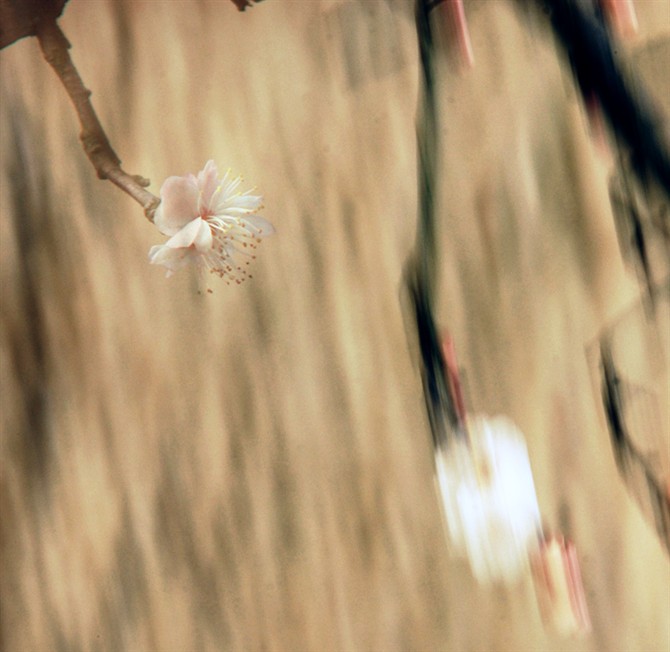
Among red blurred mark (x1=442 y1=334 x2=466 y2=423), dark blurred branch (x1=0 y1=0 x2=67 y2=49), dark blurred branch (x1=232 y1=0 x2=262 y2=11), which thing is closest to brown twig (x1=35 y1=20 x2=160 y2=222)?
dark blurred branch (x1=0 y1=0 x2=67 y2=49)

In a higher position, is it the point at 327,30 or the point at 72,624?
the point at 327,30

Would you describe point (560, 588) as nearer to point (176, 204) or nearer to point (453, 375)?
point (453, 375)

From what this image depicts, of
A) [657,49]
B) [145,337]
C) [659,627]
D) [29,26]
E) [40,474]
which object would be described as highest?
[29,26]

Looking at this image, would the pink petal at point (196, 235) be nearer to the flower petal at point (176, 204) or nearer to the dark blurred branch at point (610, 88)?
the flower petal at point (176, 204)

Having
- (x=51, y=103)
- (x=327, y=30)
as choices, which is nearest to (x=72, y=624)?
(x=51, y=103)

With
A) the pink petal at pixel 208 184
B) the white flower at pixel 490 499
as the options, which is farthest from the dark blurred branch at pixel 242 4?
the white flower at pixel 490 499

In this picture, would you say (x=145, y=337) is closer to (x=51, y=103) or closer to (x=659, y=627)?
(x=51, y=103)

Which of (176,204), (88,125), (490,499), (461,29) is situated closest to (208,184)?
(176,204)
